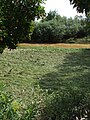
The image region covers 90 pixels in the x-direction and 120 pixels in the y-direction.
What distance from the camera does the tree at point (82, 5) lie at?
4262mm

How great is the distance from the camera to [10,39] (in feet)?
28.9

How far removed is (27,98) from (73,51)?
8175mm

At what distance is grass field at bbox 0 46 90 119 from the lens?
7441 millimetres

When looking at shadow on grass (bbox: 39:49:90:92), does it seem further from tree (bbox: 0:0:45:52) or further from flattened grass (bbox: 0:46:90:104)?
tree (bbox: 0:0:45:52)

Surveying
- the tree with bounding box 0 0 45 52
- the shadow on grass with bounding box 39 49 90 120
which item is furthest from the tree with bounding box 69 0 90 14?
the tree with bounding box 0 0 45 52

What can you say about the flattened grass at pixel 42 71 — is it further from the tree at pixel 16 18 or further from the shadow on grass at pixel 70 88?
the tree at pixel 16 18

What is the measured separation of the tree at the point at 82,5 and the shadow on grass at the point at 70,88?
124cm

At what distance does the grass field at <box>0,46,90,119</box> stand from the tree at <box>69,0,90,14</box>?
203 centimetres

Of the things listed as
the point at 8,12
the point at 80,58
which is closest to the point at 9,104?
the point at 8,12

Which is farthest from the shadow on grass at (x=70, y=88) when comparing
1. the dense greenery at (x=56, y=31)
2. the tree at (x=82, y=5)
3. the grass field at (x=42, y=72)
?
the dense greenery at (x=56, y=31)

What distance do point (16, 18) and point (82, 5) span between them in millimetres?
4561

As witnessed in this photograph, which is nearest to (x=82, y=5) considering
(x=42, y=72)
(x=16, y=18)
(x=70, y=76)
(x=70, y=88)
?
(x=70, y=88)

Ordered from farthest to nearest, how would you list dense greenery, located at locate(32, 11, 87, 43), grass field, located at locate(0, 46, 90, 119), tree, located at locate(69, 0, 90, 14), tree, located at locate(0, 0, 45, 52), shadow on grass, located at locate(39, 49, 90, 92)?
Answer: dense greenery, located at locate(32, 11, 87, 43)
tree, located at locate(0, 0, 45, 52)
shadow on grass, located at locate(39, 49, 90, 92)
grass field, located at locate(0, 46, 90, 119)
tree, located at locate(69, 0, 90, 14)

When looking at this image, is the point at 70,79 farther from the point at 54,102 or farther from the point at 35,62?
the point at 54,102
